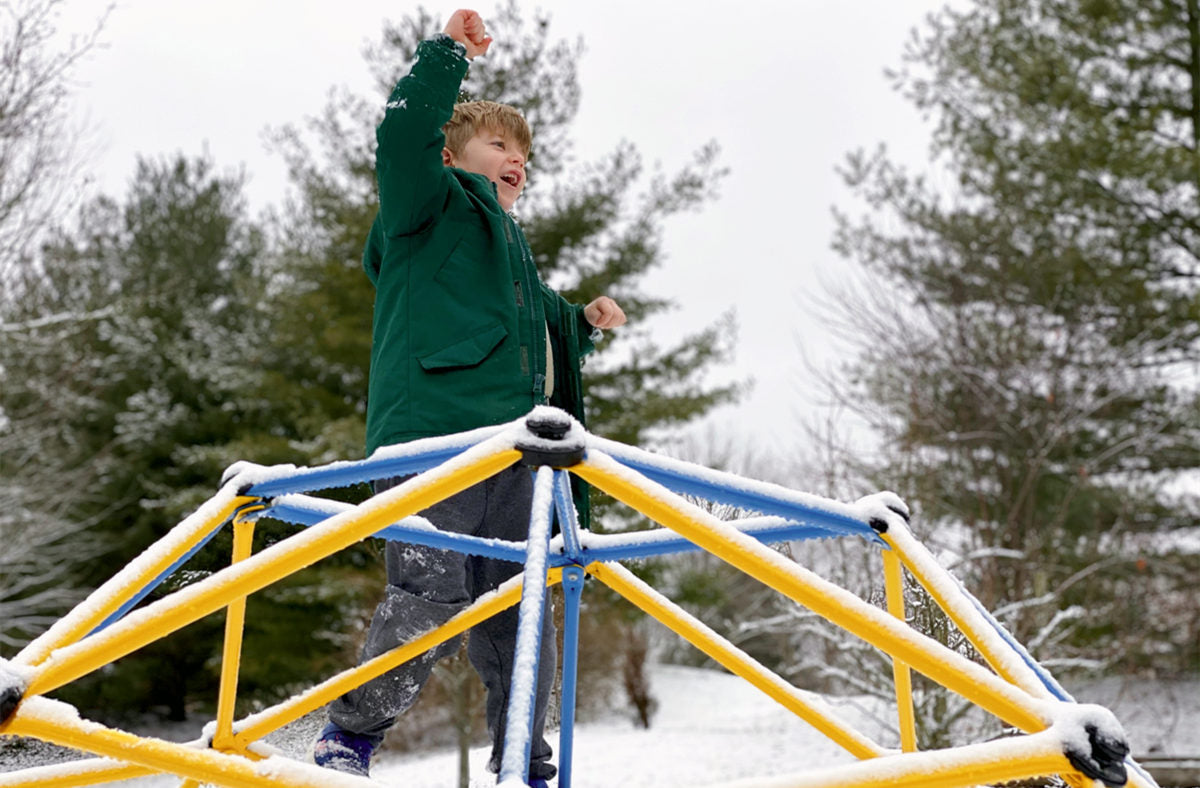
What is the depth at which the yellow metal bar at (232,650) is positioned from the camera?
1.58 m

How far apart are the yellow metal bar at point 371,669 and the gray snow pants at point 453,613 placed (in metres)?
0.02

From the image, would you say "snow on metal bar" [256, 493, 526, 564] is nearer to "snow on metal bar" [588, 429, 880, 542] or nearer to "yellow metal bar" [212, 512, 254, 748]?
"yellow metal bar" [212, 512, 254, 748]

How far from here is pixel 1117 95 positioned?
9.27m

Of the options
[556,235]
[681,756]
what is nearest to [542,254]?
[556,235]

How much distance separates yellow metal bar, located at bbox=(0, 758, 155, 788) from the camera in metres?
1.34

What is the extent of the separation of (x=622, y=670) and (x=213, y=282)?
341 inches

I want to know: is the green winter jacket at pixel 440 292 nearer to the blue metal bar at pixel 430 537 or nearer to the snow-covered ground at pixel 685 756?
the blue metal bar at pixel 430 537

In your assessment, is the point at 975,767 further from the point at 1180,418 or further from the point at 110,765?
the point at 1180,418

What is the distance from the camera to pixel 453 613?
5.34ft

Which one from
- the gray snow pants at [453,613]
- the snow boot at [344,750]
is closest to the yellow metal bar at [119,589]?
the gray snow pants at [453,613]

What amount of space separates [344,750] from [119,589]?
21.8 inches

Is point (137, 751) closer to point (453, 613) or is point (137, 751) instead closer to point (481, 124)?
point (453, 613)

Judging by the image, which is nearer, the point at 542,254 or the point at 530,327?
the point at 530,327

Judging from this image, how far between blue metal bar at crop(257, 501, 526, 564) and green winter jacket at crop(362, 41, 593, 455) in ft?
0.57
